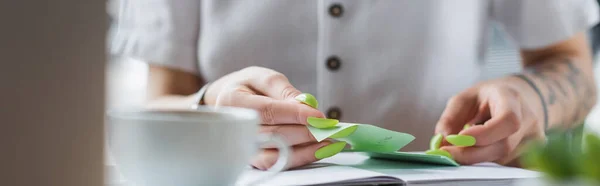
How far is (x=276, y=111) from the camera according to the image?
512 millimetres

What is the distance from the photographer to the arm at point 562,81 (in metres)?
0.68

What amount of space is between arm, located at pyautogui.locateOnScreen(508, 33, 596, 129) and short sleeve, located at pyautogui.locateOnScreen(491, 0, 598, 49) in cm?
2

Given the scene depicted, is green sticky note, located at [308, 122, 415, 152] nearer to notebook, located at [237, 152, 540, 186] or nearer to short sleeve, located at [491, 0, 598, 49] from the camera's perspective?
notebook, located at [237, 152, 540, 186]

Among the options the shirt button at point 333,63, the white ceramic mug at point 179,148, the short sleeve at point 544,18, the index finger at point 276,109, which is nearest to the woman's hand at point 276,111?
the index finger at point 276,109

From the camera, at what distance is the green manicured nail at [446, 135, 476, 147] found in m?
0.56

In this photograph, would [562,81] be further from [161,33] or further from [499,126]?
[161,33]

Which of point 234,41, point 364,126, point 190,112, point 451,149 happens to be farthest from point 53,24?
point 234,41

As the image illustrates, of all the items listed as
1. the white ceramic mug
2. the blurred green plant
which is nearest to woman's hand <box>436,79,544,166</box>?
the white ceramic mug

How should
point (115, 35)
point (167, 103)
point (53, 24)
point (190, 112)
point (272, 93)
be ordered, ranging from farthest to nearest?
point (115, 35) < point (167, 103) < point (272, 93) < point (190, 112) < point (53, 24)

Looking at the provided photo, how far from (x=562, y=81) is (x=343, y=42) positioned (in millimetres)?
257

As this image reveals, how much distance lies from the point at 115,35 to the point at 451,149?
480 millimetres

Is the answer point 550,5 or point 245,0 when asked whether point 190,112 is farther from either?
point 550,5

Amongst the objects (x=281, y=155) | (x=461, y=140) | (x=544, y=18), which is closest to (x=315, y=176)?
(x=281, y=155)

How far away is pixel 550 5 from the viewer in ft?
2.68
